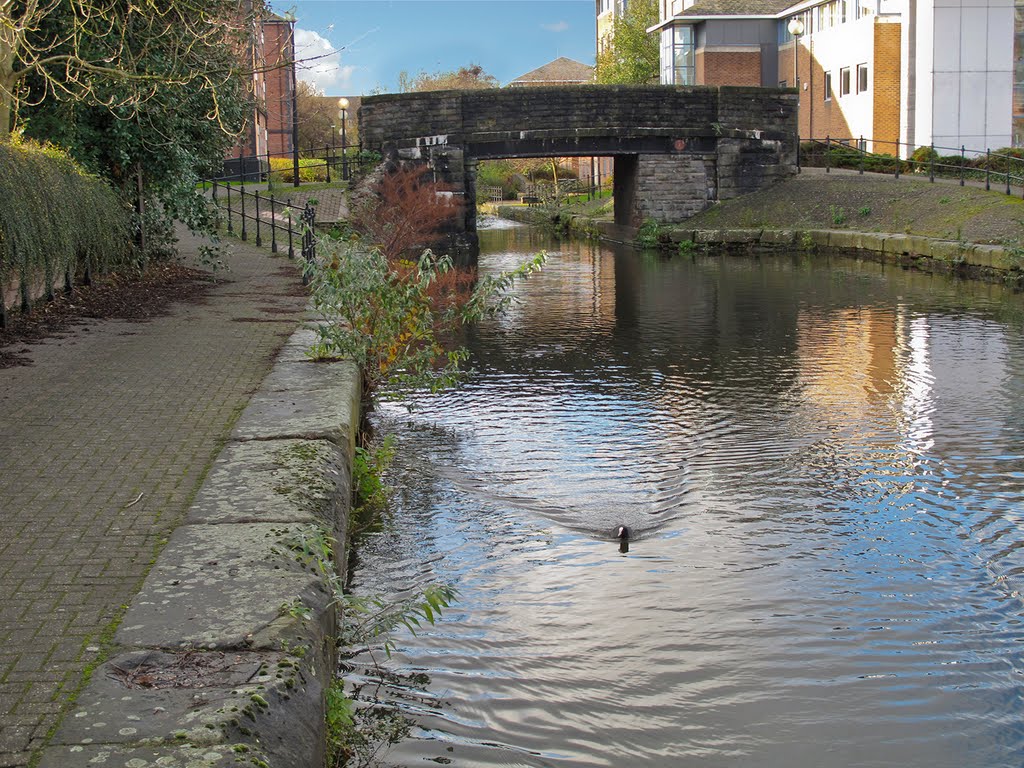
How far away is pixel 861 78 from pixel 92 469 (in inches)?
1650

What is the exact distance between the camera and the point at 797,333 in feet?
49.3

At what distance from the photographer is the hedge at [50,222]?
10.6 metres

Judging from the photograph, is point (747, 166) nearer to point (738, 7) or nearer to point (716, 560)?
point (738, 7)

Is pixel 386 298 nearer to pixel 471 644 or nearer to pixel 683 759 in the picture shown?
pixel 471 644

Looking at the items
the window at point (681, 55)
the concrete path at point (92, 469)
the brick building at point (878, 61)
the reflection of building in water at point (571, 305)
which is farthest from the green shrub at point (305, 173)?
the concrete path at point (92, 469)

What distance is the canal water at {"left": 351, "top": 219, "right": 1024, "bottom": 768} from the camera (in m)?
4.70

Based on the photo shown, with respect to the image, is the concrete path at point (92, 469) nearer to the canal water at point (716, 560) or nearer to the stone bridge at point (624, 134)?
the canal water at point (716, 560)

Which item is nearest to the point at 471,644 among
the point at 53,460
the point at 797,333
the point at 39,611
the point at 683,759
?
the point at 683,759

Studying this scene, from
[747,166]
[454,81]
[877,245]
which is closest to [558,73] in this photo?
[454,81]

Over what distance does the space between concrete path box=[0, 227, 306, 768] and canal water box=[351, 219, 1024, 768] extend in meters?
1.20

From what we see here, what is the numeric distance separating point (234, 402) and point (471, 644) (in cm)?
301

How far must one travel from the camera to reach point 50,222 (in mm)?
11523

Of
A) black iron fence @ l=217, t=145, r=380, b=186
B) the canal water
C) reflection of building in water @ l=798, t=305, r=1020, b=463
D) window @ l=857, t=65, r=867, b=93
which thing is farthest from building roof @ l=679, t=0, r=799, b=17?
the canal water

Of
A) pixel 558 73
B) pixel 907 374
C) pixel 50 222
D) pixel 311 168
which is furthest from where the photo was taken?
pixel 558 73
